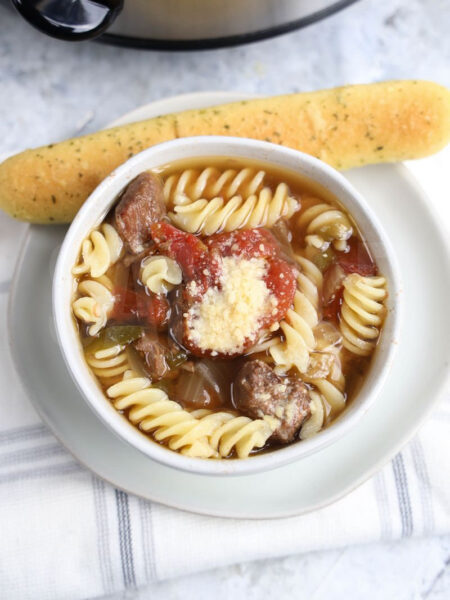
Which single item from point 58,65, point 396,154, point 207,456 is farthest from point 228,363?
point 58,65

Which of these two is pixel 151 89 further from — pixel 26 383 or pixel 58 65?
pixel 26 383

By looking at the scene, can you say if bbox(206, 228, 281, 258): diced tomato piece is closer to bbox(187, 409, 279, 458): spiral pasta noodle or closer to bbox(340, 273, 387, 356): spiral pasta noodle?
bbox(340, 273, 387, 356): spiral pasta noodle

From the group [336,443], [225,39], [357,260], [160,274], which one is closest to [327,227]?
[357,260]

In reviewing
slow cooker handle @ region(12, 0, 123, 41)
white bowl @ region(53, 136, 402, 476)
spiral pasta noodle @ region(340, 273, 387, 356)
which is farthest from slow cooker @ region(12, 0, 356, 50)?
spiral pasta noodle @ region(340, 273, 387, 356)

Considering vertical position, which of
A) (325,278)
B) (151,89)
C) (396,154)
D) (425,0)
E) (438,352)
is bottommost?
(438,352)

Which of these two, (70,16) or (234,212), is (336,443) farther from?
(70,16)

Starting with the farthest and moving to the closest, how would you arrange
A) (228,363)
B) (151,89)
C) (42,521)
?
(151,89) → (42,521) → (228,363)

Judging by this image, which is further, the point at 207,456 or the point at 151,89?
the point at 151,89
